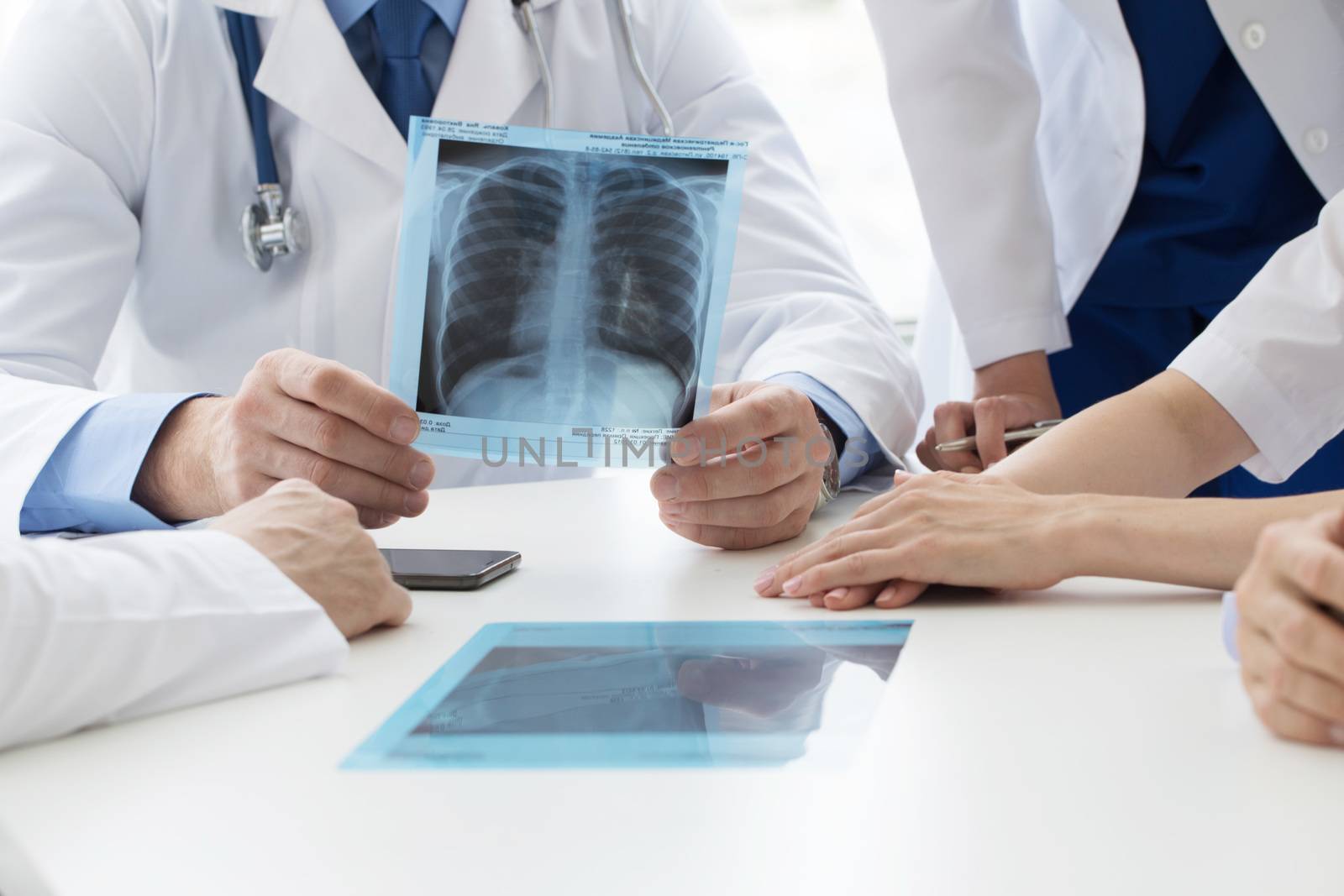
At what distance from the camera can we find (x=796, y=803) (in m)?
0.56

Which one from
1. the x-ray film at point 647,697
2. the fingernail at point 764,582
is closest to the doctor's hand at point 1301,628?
the x-ray film at point 647,697

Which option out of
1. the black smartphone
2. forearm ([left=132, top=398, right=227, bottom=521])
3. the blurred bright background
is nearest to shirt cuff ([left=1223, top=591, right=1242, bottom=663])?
the black smartphone

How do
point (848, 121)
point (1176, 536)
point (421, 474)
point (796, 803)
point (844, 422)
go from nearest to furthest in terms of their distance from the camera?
point (796, 803)
point (1176, 536)
point (421, 474)
point (844, 422)
point (848, 121)

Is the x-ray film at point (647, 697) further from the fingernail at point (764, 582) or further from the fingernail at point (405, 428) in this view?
the fingernail at point (405, 428)

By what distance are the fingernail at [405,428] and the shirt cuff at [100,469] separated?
11.1 inches

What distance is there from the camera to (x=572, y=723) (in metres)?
0.68

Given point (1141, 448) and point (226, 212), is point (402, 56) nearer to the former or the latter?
point (226, 212)

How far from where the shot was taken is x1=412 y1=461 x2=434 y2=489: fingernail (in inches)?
41.8

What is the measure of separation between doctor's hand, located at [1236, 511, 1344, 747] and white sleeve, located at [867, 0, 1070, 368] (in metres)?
0.99

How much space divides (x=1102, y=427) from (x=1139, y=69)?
2.01 feet

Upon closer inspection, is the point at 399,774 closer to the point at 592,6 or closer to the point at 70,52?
the point at 70,52

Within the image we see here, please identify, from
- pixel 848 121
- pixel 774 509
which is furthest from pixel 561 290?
pixel 848 121

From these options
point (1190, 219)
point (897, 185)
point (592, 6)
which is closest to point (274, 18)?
point (592, 6)

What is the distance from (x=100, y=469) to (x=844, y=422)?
2.40 feet
